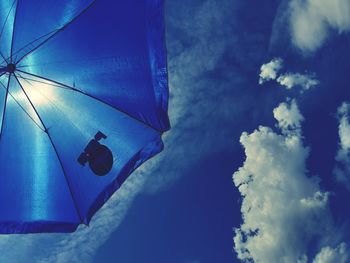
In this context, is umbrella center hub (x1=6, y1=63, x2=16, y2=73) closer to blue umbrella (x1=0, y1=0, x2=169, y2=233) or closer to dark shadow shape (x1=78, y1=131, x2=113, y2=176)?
blue umbrella (x1=0, y1=0, x2=169, y2=233)

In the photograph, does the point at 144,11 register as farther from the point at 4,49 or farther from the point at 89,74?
the point at 4,49

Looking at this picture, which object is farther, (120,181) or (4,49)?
(120,181)

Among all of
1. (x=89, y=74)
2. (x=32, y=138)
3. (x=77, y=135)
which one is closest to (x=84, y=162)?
(x=77, y=135)

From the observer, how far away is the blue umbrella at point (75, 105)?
7.26 m

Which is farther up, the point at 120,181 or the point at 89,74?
the point at 89,74

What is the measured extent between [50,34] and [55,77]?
0.78 meters

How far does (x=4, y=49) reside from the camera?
707 centimetres

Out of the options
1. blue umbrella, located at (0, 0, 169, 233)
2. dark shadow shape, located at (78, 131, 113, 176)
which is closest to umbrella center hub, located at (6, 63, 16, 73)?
blue umbrella, located at (0, 0, 169, 233)

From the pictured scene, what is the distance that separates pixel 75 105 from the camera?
7539mm

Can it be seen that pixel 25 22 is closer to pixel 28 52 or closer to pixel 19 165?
pixel 28 52

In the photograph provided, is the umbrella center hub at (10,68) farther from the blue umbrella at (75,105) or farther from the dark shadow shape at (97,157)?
the dark shadow shape at (97,157)

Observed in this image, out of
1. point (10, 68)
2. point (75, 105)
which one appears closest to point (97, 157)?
point (75, 105)

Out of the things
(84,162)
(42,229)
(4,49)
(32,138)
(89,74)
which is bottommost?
(42,229)

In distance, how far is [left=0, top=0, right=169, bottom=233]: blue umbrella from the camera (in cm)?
726
